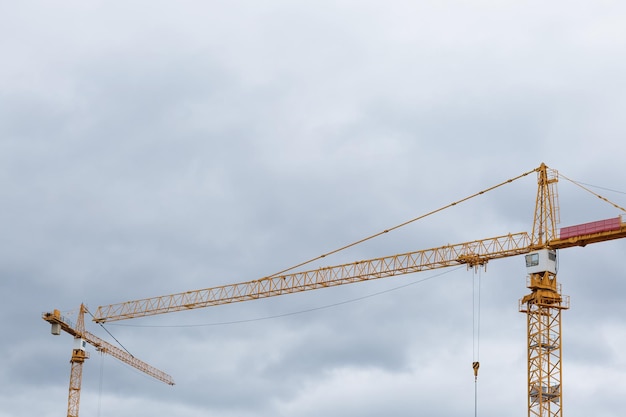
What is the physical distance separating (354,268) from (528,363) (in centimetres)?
4143

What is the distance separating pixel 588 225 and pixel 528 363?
65.9ft

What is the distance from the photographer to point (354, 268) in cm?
19100

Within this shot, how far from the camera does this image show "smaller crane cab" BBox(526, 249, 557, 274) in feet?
525

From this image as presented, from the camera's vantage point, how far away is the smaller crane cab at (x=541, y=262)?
525 ft

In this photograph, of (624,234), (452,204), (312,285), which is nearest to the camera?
(624,234)

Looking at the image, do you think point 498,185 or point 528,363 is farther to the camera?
point 498,185

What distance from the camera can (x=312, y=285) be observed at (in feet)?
648

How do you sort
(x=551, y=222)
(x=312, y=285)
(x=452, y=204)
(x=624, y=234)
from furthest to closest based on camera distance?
1. (x=312, y=285)
2. (x=452, y=204)
3. (x=551, y=222)
4. (x=624, y=234)

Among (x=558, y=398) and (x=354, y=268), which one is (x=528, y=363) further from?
(x=354, y=268)

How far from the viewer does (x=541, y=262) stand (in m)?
160

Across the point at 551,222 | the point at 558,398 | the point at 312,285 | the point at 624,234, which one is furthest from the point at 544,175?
the point at 312,285

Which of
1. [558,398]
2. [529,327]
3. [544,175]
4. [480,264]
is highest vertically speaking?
[544,175]

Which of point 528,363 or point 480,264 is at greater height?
point 480,264

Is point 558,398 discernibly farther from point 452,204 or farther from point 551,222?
point 452,204
